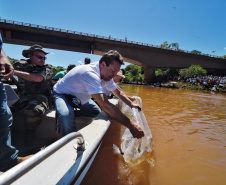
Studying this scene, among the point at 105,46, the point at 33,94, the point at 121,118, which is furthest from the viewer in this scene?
the point at 105,46

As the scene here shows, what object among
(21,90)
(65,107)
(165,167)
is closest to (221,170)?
(165,167)

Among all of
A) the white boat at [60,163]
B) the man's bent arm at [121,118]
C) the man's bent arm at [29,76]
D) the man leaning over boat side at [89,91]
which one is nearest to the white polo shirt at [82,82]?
the man leaning over boat side at [89,91]

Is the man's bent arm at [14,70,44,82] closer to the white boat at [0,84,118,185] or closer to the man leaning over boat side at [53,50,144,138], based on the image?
the man leaning over boat side at [53,50,144,138]

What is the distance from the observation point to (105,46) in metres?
23.6

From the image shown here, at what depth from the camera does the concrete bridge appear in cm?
2016

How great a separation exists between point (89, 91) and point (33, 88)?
1.44 meters

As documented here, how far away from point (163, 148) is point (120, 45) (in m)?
23.1

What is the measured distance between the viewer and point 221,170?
75.0 inches

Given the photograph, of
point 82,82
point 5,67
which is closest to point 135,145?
point 82,82

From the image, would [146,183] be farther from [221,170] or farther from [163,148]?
[221,170]

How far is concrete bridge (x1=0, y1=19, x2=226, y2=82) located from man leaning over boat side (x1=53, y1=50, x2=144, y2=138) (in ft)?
72.3

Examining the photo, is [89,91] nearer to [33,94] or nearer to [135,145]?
[135,145]

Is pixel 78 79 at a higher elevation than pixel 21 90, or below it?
higher

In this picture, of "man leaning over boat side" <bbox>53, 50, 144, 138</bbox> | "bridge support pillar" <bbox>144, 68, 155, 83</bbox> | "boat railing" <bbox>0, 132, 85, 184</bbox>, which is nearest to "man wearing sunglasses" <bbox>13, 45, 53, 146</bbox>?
"man leaning over boat side" <bbox>53, 50, 144, 138</bbox>
